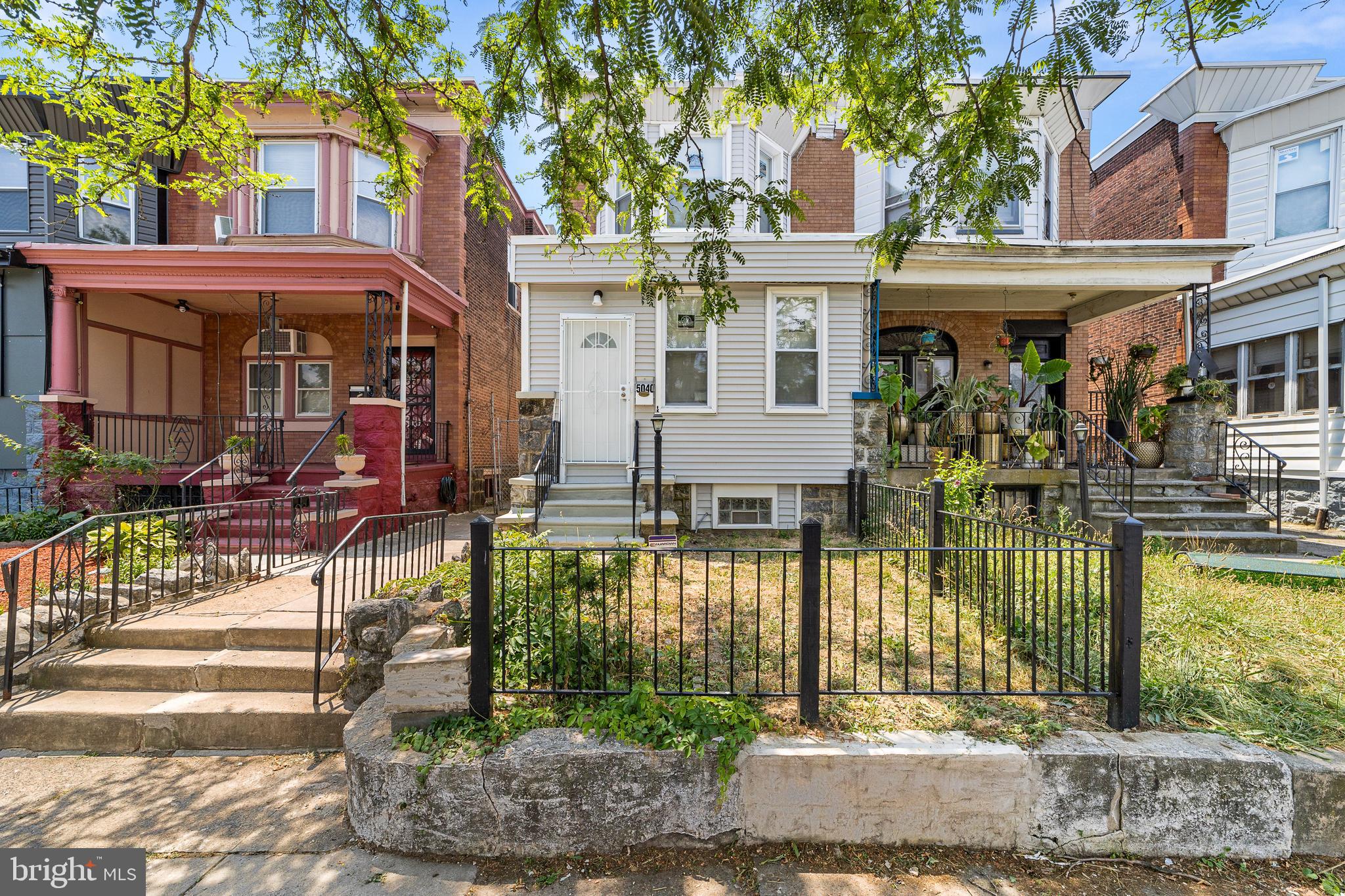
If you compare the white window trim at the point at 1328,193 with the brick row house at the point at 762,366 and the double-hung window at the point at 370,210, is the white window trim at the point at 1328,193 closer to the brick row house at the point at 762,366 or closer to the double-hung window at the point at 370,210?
the brick row house at the point at 762,366

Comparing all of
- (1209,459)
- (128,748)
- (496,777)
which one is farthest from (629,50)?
(1209,459)

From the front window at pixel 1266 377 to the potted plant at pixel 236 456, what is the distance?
60.4 ft

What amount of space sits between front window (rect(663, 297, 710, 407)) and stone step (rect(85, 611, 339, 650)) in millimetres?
5987

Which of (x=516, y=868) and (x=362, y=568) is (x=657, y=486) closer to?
(x=362, y=568)

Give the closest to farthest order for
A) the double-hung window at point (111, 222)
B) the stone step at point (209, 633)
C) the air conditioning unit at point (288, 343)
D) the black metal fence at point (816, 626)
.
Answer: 1. the black metal fence at point (816, 626)
2. the stone step at point (209, 633)
3. the double-hung window at point (111, 222)
4. the air conditioning unit at point (288, 343)

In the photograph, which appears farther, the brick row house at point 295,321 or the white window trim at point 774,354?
the white window trim at point 774,354

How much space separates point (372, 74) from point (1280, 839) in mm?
8309

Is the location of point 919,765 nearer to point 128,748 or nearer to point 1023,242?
point 128,748

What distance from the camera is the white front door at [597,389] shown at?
9180 millimetres

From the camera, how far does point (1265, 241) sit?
11680 mm

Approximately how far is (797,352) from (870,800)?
729 cm

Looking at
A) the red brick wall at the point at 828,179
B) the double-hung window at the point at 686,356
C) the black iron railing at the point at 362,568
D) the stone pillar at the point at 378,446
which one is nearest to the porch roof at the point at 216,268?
the stone pillar at the point at 378,446

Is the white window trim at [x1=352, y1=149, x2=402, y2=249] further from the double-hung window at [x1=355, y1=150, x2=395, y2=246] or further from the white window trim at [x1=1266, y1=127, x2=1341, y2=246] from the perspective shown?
the white window trim at [x1=1266, y1=127, x2=1341, y2=246]

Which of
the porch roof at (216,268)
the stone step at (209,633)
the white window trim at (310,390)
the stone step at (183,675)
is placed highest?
the porch roof at (216,268)
